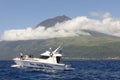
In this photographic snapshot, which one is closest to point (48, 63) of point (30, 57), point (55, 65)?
point (55, 65)

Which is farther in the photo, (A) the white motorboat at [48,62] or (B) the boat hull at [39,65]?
(B) the boat hull at [39,65]

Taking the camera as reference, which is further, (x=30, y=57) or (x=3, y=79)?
(x=30, y=57)

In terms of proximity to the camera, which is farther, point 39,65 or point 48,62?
point 39,65

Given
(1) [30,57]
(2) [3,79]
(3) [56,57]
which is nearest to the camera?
(2) [3,79]

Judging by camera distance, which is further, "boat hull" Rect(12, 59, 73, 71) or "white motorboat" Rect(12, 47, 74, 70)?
"boat hull" Rect(12, 59, 73, 71)

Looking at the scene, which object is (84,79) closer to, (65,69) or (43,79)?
(43,79)

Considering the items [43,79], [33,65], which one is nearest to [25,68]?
[33,65]

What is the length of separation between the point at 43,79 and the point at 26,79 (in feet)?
13.4

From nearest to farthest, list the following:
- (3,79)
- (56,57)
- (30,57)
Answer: (3,79) < (56,57) < (30,57)

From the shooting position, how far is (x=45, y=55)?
368 ft

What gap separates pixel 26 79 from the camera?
76500 millimetres

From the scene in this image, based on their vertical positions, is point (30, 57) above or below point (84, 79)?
above

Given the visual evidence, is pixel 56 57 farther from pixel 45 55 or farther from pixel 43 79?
pixel 43 79

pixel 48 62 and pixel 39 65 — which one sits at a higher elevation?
pixel 48 62
